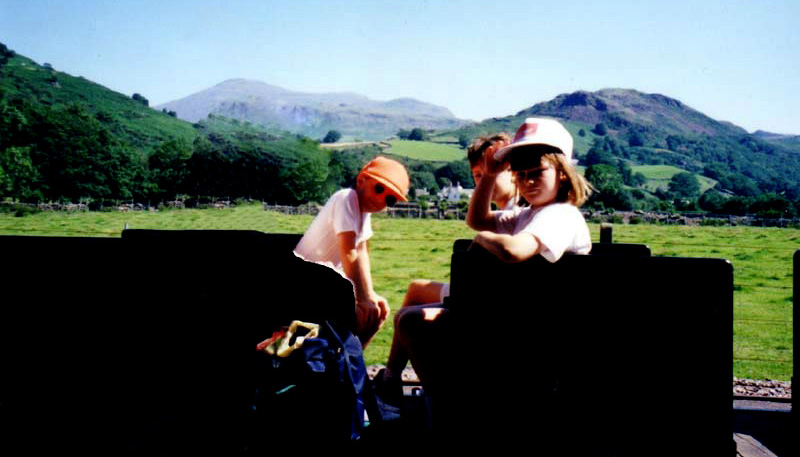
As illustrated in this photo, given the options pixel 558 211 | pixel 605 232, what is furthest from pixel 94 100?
pixel 558 211

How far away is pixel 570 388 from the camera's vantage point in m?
2.61

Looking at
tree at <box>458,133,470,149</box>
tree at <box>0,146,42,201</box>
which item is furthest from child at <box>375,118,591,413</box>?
tree at <box>458,133,470,149</box>

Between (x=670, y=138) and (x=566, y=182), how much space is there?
6056 centimetres

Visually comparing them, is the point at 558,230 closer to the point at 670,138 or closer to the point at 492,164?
the point at 492,164

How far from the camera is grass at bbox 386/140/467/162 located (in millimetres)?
46594

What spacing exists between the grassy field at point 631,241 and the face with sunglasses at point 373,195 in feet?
5.45

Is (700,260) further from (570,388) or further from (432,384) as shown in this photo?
(432,384)

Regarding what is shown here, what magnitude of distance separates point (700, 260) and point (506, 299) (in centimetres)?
74

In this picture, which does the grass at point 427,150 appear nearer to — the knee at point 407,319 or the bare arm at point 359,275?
the bare arm at point 359,275

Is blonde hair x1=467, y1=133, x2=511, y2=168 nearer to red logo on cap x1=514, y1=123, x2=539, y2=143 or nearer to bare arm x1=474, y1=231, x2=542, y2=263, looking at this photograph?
red logo on cap x1=514, y1=123, x2=539, y2=143

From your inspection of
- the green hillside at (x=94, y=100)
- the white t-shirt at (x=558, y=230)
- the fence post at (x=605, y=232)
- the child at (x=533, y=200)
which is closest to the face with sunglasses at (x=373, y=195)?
the child at (x=533, y=200)

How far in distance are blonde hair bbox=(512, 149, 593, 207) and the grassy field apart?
94 centimetres

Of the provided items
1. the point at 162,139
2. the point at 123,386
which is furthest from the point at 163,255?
the point at 162,139

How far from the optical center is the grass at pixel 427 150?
153ft
